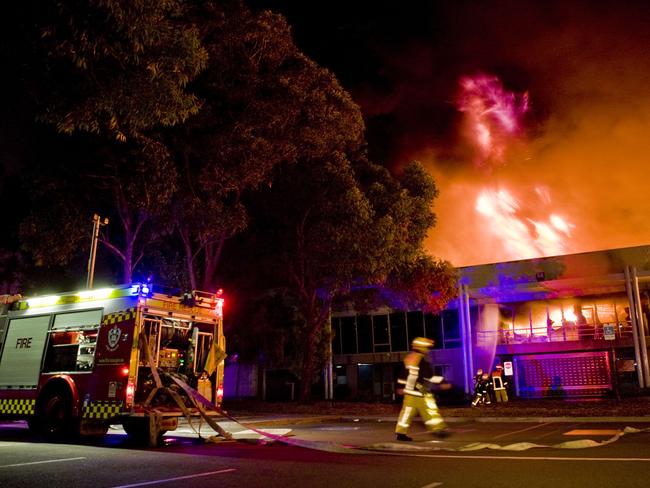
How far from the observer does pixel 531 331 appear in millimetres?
29859

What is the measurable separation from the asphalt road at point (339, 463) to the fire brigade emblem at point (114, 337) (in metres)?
1.71

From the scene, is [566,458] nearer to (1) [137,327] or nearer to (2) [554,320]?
(1) [137,327]

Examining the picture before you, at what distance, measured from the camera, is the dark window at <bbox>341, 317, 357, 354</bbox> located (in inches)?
1299

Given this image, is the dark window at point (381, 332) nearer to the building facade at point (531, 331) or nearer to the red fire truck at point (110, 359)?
the building facade at point (531, 331)

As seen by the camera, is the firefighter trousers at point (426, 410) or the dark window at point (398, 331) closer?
the firefighter trousers at point (426, 410)

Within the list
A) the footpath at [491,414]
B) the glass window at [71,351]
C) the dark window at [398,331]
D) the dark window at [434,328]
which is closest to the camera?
the glass window at [71,351]

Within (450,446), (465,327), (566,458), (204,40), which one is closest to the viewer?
(566,458)

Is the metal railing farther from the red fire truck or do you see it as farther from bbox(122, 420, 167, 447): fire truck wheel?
bbox(122, 420, 167, 447): fire truck wheel

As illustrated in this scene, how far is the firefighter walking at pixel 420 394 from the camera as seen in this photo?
916cm

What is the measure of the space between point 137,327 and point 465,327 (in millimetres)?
20088

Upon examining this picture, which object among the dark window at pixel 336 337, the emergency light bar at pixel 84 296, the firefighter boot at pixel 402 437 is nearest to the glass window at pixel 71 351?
the emergency light bar at pixel 84 296

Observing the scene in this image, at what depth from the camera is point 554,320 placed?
29656mm

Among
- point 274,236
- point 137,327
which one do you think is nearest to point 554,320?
point 274,236

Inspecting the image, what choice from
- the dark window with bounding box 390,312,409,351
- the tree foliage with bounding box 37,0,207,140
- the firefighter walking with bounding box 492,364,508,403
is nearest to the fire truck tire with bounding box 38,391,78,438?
the tree foliage with bounding box 37,0,207,140
